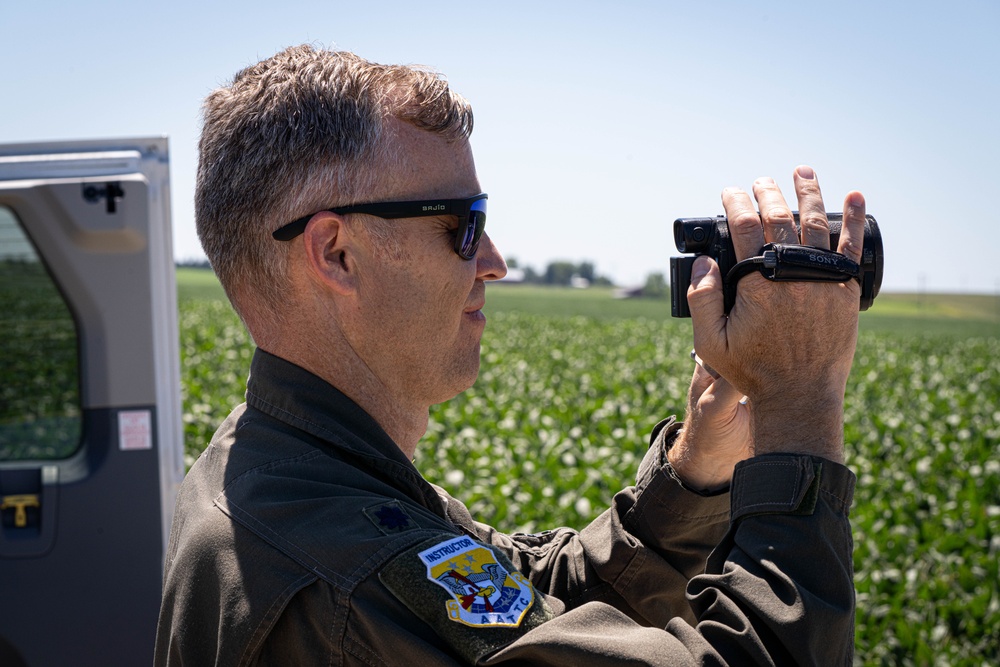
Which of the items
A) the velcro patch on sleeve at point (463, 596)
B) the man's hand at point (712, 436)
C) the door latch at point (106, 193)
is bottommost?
the velcro patch on sleeve at point (463, 596)

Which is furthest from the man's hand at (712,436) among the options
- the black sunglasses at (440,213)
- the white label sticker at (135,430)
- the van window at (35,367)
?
the van window at (35,367)

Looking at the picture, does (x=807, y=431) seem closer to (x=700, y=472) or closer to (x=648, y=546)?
(x=700, y=472)

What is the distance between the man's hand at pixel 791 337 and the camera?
1394 millimetres

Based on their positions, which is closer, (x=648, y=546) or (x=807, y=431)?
(x=807, y=431)

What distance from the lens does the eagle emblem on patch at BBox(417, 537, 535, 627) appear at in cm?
123

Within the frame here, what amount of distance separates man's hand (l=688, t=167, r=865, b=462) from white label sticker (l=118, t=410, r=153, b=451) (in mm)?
1978

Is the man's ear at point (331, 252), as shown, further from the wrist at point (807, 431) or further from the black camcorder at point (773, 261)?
the wrist at point (807, 431)

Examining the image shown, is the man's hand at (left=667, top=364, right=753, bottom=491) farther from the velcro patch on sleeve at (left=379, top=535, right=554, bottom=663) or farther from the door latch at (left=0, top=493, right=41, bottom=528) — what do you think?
the door latch at (left=0, top=493, right=41, bottom=528)

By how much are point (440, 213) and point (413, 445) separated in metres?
0.47

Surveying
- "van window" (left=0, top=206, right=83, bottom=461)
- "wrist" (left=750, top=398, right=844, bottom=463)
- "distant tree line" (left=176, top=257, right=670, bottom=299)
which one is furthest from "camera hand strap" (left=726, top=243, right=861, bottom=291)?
"distant tree line" (left=176, top=257, right=670, bottom=299)

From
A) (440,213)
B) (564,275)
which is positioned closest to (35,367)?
(440,213)

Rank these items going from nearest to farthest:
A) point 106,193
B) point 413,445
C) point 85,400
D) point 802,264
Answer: point 802,264 < point 413,445 < point 106,193 < point 85,400

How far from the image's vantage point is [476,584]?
49.9 inches

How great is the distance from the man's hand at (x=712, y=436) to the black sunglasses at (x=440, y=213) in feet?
1.74
